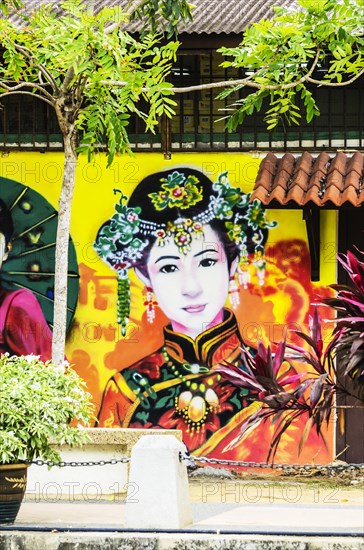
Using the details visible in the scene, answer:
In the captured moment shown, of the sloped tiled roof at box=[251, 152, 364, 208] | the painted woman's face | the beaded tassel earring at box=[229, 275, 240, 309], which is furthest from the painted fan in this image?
the sloped tiled roof at box=[251, 152, 364, 208]

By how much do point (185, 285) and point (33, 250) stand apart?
6.51 ft

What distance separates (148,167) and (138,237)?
89 cm

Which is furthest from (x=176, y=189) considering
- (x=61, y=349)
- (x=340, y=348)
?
(x=340, y=348)

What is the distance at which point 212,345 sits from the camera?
16125 millimetres

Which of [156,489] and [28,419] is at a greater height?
[28,419]

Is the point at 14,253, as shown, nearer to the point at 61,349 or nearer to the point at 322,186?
the point at 61,349

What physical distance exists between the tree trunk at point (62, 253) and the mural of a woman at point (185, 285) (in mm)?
1854

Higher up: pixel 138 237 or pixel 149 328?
pixel 138 237

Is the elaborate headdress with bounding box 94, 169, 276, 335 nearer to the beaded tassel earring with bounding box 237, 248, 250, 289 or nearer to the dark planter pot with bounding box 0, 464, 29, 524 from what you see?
the beaded tassel earring with bounding box 237, 248, 250, 289

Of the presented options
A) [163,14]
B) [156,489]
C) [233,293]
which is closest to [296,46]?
[163,14]

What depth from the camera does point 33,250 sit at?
16312 mm

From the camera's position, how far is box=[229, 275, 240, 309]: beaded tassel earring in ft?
52.7

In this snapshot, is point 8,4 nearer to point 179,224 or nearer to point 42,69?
point 42,69

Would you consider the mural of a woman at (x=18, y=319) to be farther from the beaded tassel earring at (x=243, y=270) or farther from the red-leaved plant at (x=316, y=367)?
the red-leaved plant at (x=316, y=367)
